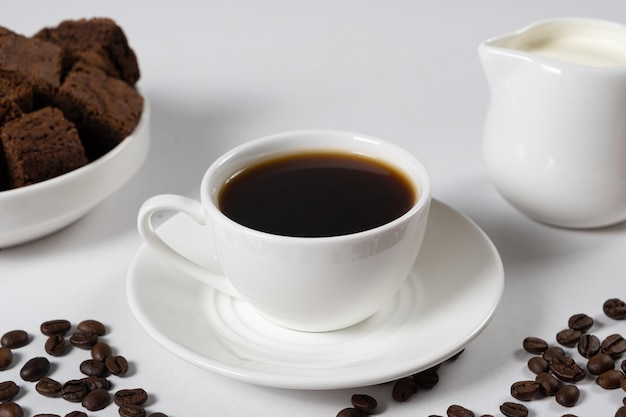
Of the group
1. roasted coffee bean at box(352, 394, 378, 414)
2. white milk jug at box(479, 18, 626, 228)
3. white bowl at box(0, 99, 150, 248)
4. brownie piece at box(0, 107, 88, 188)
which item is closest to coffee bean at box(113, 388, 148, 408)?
roasted coffee bean at box(352, 394, 378, 414)

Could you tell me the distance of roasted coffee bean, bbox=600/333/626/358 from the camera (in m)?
2.24

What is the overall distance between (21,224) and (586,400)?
1517mm

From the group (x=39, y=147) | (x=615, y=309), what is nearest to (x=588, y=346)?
(x=615, y=309)

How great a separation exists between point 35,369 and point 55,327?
156 mm

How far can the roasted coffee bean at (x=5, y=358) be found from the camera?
7.45 feet

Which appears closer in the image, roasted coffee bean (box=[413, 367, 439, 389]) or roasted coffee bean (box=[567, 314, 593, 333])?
roasted coffee bean (box=[413, 367, 439, 389])

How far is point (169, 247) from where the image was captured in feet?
7.66

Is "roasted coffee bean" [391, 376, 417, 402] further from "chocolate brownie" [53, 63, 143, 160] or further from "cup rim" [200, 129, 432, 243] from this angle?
"chocolate brownie" [53, 63, 143, 160]

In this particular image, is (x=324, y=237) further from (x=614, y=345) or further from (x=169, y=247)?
(x=614, y=345)

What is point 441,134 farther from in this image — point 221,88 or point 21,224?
point 21,224

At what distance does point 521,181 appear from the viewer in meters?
2.72

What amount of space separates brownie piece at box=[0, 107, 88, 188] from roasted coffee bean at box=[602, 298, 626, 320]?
1480 millimetres

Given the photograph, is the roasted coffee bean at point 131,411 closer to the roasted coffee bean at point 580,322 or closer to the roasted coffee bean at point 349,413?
the roasted coffee bean at point 349,413

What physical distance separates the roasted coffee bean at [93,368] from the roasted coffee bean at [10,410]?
0.59 feet
